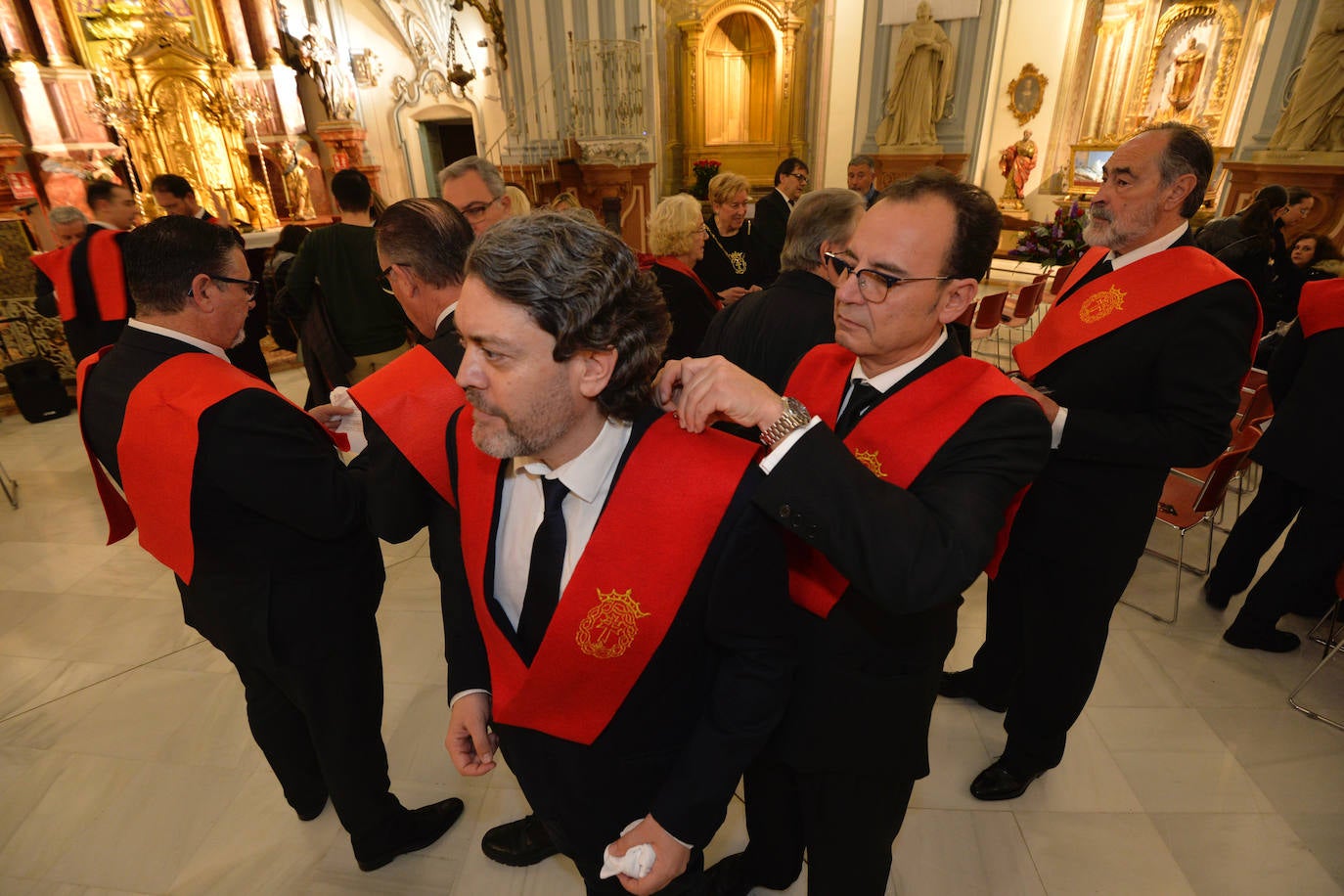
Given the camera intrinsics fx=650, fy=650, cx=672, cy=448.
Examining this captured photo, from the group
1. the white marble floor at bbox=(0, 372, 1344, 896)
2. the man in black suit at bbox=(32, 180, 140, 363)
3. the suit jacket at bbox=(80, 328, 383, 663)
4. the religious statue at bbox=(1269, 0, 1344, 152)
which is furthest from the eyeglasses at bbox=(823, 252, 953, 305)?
the religious statue at bbox=(1269, 0, 1344, 152)

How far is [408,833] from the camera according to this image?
6.61 ft

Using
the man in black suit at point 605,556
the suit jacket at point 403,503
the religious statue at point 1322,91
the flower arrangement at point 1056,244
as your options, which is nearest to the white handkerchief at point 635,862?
the man in black suit at point 605,556

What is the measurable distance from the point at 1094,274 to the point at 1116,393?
1.50 ft

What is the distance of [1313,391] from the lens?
254 centimetres

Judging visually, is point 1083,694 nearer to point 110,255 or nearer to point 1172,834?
point 1172,834

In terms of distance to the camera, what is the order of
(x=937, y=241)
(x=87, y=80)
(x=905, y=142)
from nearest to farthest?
(x=937, y=241)
(x=87, y=80)
(x=905, y=142)

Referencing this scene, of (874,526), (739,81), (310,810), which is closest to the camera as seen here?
(874,526)

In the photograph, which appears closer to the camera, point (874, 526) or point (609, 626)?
point (874, 526)

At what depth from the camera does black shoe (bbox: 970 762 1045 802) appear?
2145 mm

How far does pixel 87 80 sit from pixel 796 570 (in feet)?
42.3

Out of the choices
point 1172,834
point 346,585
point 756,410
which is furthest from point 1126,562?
point 346,585

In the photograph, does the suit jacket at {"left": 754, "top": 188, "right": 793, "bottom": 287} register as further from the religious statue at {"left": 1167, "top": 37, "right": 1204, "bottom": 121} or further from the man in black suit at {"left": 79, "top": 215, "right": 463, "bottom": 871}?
the religious statue at {"left": 1167, "top": 37, "right": 1204, "bottom": 121}

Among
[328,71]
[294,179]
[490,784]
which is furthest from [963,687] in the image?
[328,71]

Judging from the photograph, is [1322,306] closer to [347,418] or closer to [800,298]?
[800,298]
